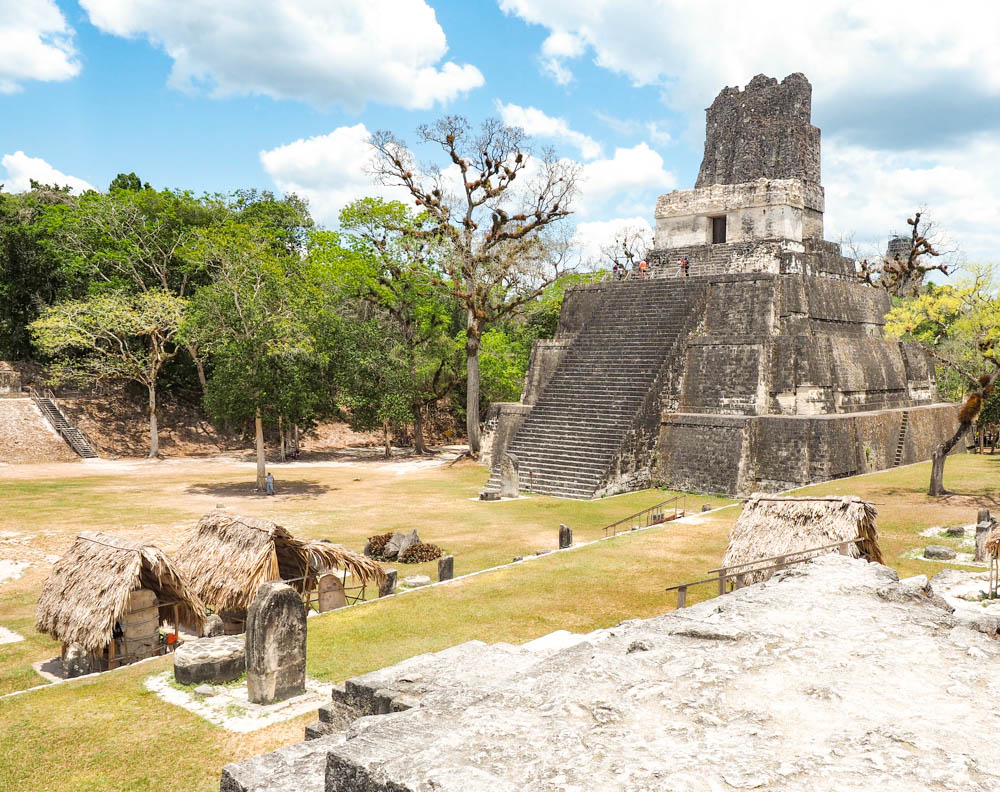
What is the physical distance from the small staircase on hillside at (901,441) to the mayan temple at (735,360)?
0.12 feet

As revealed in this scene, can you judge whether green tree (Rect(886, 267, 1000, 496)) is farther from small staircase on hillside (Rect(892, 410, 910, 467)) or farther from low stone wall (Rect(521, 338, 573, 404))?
low stone wall (Rect(521, 338, 573, 404))

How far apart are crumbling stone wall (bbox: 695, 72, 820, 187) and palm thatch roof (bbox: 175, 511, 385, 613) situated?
62.5 ft

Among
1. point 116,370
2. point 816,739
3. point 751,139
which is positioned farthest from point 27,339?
point 816,739

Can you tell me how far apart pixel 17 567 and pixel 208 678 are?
715 centimetres

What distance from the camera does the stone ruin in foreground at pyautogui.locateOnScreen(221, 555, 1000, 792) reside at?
10.9 ft

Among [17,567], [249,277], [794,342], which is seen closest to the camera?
[17,567]

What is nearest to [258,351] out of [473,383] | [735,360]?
[473,383]

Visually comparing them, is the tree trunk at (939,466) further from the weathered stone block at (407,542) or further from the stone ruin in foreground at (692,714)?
the stone ruin in foreground at (692,714)

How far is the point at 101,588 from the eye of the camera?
8.41 meters

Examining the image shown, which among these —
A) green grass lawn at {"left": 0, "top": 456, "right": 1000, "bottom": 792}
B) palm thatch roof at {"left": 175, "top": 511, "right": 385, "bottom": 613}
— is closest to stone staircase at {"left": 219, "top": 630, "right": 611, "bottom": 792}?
green grass lawn at {"left": 0, "top": 456, "right": 1000, "bottom": 792}

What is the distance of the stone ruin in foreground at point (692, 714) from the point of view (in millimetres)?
3309

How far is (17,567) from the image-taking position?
12461 mm

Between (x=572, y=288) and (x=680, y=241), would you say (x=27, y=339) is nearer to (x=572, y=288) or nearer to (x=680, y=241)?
(x=572, y=288)

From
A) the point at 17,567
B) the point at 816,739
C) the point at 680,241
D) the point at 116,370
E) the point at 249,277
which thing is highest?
the point at 680,241
